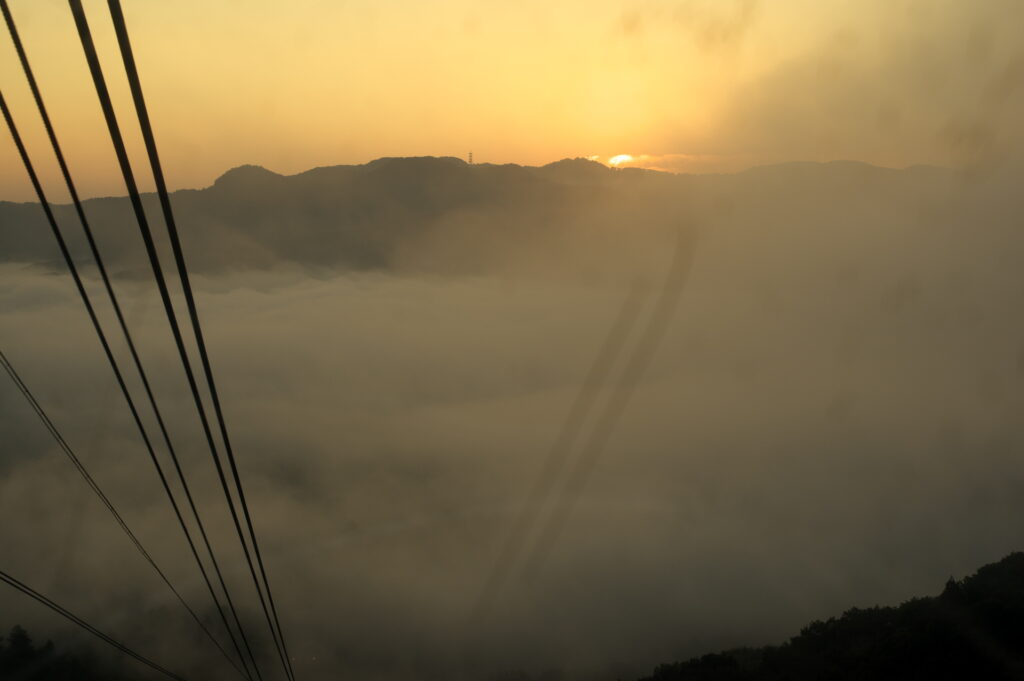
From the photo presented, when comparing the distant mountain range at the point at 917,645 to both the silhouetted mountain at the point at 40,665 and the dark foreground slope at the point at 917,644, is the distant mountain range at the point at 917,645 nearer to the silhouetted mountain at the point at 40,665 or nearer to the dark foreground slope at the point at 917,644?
the dark foreground slope at the point at 917,644

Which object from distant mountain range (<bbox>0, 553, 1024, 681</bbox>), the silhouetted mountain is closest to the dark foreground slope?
distant mountain range (<bbox>0, 553, 1024, 681</bbox>)

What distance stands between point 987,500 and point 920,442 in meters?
43.7

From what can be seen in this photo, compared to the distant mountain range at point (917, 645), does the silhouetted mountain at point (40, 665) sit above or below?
above

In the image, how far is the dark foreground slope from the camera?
2417cm

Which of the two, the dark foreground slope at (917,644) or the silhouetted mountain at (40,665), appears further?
the silhouetted mountain at (40,665)

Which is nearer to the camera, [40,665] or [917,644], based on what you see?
[917,644]

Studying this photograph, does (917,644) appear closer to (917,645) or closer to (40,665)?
(917,645)

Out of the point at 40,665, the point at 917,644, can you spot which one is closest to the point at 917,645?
the point at 917,644

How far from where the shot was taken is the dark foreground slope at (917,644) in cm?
2417

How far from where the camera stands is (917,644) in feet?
86.5

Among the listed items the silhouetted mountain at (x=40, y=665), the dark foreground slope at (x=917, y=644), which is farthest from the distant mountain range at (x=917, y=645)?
the silhouetted mountain at (x=40, y=665)

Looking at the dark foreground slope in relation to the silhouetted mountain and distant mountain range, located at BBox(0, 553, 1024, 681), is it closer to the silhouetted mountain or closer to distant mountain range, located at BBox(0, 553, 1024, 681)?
distant mountain range, located at BBox(0, 553, 1024, 681)

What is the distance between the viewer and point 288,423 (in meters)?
176

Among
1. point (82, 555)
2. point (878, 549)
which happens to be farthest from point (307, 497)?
point (878, 549)
